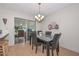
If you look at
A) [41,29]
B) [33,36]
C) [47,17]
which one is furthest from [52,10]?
[33,36]

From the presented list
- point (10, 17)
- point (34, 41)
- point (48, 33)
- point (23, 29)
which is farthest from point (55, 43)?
point (10, 17)

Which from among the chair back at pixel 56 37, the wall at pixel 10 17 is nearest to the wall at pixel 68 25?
the chair back at pixel 56 37

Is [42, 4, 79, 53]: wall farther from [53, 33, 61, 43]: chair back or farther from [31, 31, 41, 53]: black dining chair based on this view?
[31, 31, 41, 53]: black dining chair

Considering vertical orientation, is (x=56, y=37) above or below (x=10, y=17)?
below

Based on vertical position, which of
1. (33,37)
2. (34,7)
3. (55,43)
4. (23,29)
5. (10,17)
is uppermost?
(34,7)

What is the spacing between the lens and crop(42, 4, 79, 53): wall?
202 cm

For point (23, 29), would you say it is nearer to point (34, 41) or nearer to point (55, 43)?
point (34, 41)

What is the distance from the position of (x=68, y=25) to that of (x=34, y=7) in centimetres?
77

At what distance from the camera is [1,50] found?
2.07m

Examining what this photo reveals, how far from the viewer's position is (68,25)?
2141 mm

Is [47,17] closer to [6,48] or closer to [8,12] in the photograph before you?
[8,12]

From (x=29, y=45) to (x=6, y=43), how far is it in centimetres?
45

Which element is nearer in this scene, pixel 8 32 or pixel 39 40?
pixel 8 32

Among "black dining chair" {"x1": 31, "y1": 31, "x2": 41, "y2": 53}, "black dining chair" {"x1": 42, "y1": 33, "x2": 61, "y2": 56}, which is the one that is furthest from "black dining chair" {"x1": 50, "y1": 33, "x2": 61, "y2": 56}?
"black dining chair" {"x1": 31, "y1": 31, "x2": 41, "y2": 53}
